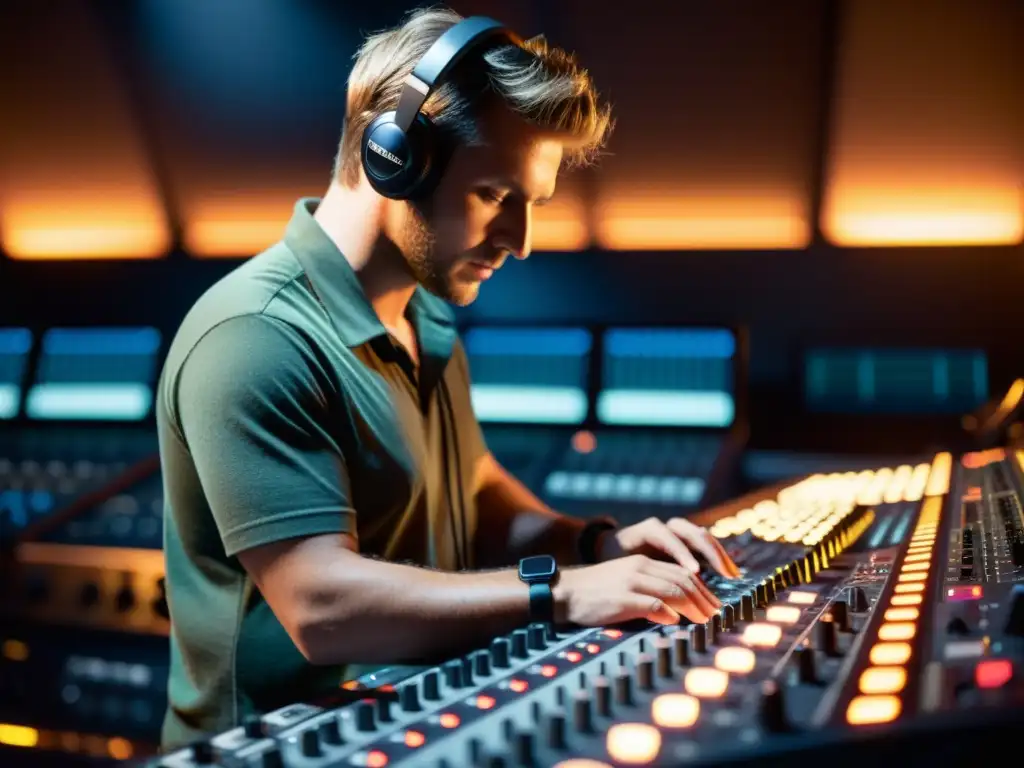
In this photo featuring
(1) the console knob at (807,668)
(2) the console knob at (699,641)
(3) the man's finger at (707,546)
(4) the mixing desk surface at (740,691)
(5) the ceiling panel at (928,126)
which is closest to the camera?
(4) the mixing desk surface at (740,691)

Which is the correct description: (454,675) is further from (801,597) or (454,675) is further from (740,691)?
(801,597)

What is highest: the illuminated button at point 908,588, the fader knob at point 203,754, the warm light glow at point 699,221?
the warm light glow at point 699,221

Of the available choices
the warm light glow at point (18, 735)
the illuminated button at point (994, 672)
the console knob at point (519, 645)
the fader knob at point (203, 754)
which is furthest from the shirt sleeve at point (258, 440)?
the warm light glow at point (18, 735)

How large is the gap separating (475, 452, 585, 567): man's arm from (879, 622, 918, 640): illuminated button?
60 cm

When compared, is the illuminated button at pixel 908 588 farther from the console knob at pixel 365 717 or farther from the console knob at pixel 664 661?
the console knob at pixel 365 717

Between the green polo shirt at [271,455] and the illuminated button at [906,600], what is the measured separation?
47 cm

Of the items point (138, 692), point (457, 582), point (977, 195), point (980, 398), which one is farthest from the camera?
point (977, 195)

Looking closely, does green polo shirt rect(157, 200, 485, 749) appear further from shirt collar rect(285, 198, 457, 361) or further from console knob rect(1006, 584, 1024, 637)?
console knob rect(1006, 584, 1024, 637)

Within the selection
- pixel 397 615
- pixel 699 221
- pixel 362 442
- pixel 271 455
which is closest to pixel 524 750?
pixel 397 615

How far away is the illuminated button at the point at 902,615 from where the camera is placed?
26.9 inches

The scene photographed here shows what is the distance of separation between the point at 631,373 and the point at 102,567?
1234 mm

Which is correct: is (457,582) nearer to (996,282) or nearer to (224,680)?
(224,680)

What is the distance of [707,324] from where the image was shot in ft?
7.37

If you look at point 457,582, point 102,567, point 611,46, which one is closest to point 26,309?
point 102,567
